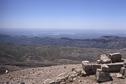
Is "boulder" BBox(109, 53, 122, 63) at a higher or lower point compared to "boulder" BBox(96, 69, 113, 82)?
higher

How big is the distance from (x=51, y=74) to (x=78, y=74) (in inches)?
175

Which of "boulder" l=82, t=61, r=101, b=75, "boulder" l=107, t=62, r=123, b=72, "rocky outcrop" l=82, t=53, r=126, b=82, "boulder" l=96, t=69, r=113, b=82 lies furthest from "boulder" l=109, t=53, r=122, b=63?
"boulder" l=96, t=69, r=113, b=82

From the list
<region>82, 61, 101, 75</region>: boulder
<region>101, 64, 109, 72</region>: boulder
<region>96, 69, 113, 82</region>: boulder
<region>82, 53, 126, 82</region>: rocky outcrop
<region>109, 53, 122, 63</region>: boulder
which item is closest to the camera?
<region>96, 69, 113, 82</region>: boulder

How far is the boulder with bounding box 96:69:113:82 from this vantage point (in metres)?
16.2

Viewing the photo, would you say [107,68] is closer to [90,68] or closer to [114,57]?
[90,68]

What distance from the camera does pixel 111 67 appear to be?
57.3ft

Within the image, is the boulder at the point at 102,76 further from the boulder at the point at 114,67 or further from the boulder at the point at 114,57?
the boulder at the point at 114,57

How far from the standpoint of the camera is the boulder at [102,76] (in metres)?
16.2

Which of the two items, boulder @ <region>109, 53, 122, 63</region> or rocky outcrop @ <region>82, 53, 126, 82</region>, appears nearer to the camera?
rocky outcrop @ <region>82, 53, 126, 82</region>

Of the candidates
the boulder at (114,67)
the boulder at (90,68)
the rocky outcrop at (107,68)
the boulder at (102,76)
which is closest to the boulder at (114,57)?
the rocky outcrop at (107,68)

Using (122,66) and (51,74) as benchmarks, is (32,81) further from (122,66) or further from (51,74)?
(122,66)

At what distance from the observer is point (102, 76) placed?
642 inches

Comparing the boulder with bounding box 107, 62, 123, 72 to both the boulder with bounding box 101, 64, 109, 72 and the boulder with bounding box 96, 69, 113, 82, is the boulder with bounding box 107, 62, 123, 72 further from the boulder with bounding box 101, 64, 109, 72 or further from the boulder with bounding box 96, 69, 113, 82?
the boulder with bounding box 96, 69, 113, 82

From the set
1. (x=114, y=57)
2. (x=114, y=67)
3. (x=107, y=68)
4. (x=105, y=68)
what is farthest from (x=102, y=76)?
(x=114, y=57)
